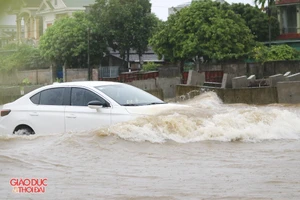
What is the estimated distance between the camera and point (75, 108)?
1173 cm

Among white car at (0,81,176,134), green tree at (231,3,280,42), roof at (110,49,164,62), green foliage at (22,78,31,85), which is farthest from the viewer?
roof at (110,49,164,62)

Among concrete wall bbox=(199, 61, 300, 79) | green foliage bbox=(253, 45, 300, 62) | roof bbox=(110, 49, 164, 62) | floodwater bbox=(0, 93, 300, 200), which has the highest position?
roof bbox=(110, 49, 164, 62)

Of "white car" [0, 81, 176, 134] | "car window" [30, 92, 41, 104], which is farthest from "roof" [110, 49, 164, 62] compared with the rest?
"white car" [0, 81, 176, 134]

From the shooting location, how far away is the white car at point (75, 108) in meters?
11.4

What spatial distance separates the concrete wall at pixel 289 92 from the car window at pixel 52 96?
48.2ft

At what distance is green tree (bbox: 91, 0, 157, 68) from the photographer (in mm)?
53438

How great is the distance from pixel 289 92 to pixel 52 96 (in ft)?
49.1

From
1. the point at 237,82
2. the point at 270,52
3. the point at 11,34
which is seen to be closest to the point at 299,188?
the point at 11,34

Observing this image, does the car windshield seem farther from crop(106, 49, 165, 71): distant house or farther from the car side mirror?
crop(106, 49, 165, 71): distant house

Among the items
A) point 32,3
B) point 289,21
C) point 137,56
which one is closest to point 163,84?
point 289,21

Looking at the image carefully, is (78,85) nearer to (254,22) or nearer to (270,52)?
(270,52)

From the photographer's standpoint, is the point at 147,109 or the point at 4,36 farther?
the point at 147,109

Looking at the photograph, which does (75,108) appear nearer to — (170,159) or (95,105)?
(95,105)

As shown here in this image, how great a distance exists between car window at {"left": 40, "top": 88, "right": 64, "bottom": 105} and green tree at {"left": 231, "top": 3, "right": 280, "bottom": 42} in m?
42.9
